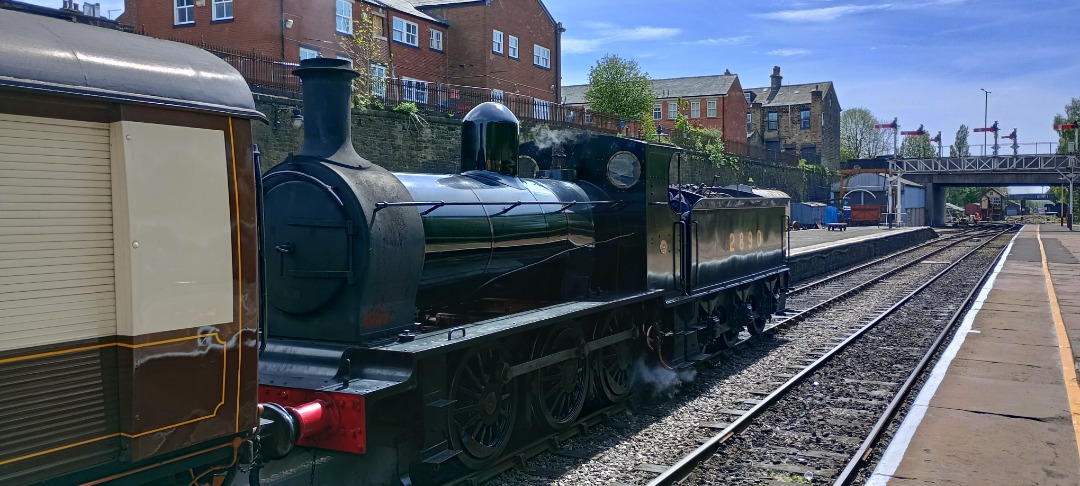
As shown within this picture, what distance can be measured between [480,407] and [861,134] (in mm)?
109302

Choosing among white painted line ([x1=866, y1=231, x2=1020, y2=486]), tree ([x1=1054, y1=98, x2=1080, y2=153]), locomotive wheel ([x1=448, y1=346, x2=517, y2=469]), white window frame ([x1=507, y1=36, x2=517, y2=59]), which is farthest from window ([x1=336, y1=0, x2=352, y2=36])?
tree ([x1=1054, y1=98, x2=1080, y2=153])

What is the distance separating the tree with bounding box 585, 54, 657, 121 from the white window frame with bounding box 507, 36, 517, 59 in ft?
20.1

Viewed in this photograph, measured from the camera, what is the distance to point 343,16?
26.8 meters

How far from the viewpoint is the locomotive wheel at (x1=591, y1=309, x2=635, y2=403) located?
881 centimetres

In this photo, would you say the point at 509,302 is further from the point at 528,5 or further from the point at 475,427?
the point at 528,5

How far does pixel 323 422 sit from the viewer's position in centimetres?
539

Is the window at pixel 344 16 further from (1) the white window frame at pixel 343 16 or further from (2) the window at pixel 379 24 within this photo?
(2) the window at pixel 379 24

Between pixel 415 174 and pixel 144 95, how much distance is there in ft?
10.6

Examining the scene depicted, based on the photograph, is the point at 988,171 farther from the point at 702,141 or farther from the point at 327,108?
the point at 327,108

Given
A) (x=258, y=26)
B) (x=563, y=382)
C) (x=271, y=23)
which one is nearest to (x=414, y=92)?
(x=271, y=23)

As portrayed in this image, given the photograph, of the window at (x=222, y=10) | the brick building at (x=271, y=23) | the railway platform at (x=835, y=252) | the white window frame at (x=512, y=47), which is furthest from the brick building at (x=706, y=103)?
the window at (x=222, y=10)

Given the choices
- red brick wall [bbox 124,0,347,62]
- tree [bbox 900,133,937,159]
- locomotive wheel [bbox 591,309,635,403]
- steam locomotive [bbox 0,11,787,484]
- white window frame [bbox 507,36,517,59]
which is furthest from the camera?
tree [bbox 900,133,937,159]

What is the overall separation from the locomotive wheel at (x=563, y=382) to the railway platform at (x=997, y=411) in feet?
9.49

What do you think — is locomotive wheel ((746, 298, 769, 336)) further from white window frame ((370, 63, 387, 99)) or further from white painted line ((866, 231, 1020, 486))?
white window frame ((370, 63, 387, 99))
